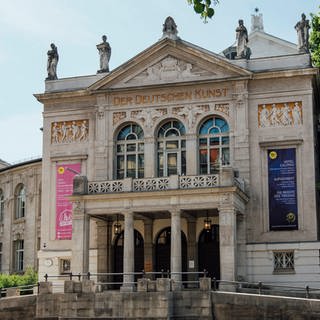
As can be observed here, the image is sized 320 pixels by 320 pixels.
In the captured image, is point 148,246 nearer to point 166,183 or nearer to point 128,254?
point 128,254

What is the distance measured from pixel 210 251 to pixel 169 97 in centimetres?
858

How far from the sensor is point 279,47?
50.8 meters

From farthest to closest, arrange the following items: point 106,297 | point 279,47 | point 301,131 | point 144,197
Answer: point 279,47, point 301,131, point 144,197, point 106,297

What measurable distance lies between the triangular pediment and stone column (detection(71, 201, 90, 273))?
8086 mm

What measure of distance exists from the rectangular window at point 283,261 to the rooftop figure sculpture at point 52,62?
54.0ft

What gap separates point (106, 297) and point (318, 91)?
56.5ft

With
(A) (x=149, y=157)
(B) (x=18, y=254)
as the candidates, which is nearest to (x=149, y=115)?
(A) (x=149, y=157)

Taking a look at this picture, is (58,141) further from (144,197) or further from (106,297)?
(106,297)

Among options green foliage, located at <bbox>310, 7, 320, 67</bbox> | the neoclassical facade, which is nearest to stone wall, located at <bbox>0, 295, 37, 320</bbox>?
the neoclassical facade

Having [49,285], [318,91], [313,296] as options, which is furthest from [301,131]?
[49,285]

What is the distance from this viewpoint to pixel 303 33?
37.7 metres

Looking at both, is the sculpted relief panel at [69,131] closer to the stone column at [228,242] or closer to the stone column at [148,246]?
the stone column at [148,246]

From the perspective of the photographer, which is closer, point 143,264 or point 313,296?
point 313,296

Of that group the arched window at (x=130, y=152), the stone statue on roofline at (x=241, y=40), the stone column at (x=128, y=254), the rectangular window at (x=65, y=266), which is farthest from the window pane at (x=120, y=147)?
the stone statue on roofline at (x=241, y=40)
